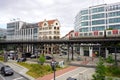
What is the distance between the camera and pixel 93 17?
10062 cm

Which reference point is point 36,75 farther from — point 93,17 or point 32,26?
point 32,26

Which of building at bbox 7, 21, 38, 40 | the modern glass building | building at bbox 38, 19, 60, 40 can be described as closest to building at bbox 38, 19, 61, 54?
building at bbox 38, 19, 60, 40

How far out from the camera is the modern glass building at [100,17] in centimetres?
9283

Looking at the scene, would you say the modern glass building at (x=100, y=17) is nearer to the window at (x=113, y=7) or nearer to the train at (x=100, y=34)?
the window at (x=113, y=7)

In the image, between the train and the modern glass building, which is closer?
the train

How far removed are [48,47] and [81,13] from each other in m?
31.4

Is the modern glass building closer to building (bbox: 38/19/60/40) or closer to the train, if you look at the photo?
the train

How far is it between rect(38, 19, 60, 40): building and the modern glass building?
21.2 m

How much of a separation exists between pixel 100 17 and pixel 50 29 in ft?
118

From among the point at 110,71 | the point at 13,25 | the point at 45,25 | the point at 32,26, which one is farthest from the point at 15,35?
the point at 110,71

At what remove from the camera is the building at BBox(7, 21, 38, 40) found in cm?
13412

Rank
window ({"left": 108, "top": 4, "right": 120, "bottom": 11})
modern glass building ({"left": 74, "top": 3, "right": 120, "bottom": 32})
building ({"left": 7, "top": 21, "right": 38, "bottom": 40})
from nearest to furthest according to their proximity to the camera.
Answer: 1. window ({"left": 108, "top": 4, "right": 120, "bottom": 11})
2. modern glass building ({"left": 74, "top": 3, "right": 120, "bottom": 32})
3. building ({"left": 7, "top": 21, "right": 38, "bottom": 40})

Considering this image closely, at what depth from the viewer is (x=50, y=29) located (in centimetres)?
12306

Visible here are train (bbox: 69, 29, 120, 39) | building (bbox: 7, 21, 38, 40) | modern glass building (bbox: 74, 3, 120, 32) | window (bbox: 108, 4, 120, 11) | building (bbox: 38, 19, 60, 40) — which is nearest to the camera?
train (bbox: 69, 29, 120, 39)
